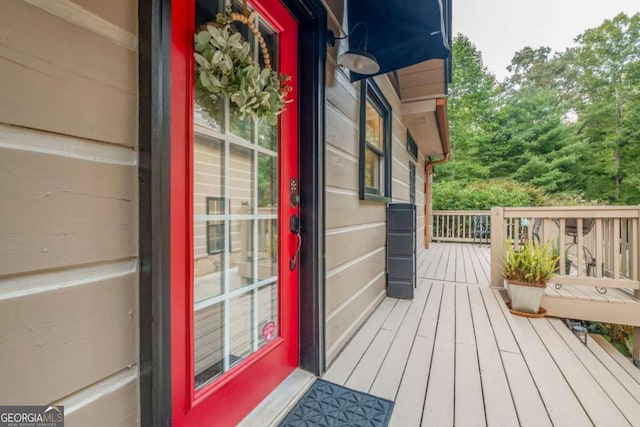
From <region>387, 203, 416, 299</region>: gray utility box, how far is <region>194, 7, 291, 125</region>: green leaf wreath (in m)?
2.16

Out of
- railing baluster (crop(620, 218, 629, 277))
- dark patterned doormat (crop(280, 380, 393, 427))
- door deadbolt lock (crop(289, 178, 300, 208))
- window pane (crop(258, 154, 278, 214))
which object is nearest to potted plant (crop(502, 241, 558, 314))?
railing baluster (crop(620, 218, 629, 277))

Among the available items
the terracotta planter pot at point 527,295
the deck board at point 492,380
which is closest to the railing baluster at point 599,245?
the terracotta planter pot at point 527,295

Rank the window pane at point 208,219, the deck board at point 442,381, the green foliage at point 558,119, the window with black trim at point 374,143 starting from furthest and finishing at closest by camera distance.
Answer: the green foliage at point 558,119 → the window with black trim at point 374,143 → the deck board at point 442,381 → the window pane at point 208,219

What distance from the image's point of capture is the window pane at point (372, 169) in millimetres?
2646

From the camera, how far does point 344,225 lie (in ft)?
6.45

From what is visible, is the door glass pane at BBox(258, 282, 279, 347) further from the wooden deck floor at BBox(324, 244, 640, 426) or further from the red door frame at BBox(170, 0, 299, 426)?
the wooden deck floor at BBox(324, 244, 640, 426)

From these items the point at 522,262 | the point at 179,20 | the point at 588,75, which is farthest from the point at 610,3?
the point at 179,20

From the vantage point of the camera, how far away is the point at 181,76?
917mm

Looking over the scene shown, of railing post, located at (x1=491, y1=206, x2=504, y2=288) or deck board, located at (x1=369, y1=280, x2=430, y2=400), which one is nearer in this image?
deck board, located at (x1=369, y1=280, x2=430, y2=400)

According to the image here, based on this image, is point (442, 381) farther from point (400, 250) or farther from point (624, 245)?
point (624, 245)

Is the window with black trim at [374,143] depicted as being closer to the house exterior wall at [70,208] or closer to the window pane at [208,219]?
the window pane at [208,219]

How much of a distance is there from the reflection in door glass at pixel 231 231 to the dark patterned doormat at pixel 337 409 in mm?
346

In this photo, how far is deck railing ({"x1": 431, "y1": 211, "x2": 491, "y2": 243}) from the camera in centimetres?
770

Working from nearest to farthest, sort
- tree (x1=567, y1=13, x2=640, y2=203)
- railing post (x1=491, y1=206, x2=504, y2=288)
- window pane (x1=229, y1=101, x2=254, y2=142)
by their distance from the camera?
window pane (x1=229, y1=101, x2=254, y2=142) → railing post (x1=491, y1=206, x2=504, y2=288) → tree (x1=567, y1=13, x2=640, y2=203)
